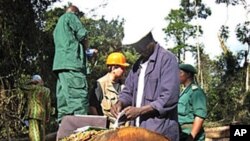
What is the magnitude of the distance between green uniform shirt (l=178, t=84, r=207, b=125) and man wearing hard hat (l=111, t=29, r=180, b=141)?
1265 millimetres

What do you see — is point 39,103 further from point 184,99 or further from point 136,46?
point 136,46

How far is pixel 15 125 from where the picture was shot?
8.52 m

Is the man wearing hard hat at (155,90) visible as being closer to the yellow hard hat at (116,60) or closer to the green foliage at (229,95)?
the yellow hard hat at (116,60)

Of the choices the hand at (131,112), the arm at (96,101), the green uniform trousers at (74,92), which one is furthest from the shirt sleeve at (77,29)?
the hand at (131,112)

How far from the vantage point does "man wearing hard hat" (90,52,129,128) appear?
17.9 ft

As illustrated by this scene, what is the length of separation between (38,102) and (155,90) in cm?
311

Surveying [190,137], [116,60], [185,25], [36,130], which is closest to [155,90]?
[190,137]

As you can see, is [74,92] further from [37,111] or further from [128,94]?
[128,94]

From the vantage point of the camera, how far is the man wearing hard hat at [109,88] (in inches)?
215

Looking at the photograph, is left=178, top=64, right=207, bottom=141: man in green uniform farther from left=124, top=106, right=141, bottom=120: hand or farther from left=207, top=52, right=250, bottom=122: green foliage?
left=207, top=52, right=250, bottom=122: green foliage

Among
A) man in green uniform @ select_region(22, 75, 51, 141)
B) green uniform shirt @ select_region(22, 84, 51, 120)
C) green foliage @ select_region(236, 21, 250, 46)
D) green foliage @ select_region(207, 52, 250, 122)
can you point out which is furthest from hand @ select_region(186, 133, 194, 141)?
green foliage @ select_region(236, 21, 250, 46)

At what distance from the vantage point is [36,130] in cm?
623

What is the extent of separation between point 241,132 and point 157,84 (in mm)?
2028

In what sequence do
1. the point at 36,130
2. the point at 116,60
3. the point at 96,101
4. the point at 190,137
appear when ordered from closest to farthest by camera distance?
the point at 190,137 → the point at 96,101 → the point at 116,60 → the point at 36,130
